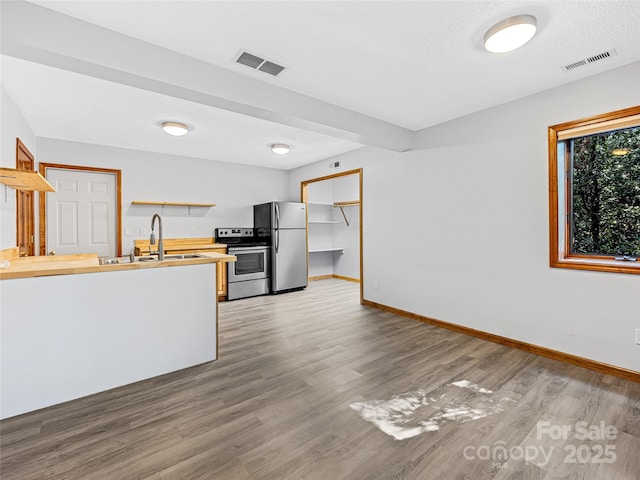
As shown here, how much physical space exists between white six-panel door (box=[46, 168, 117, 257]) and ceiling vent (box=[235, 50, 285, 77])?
3.56 metres

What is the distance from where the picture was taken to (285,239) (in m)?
5.58

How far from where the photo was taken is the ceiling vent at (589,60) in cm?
220

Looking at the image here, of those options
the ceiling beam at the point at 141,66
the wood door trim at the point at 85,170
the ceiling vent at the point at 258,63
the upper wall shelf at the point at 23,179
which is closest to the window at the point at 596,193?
the ceiling beam at the point at 141,66

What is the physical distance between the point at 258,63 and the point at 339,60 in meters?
0.60

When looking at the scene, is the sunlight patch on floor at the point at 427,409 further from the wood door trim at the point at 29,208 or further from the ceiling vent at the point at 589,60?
the wood door trim at the point at 29,208

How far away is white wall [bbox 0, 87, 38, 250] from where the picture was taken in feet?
8.62

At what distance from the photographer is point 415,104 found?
309 cm

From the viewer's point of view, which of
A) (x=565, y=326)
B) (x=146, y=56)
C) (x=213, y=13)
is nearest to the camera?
(x=213, y=13)

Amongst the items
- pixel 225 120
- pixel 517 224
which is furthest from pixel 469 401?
pixel 225 120

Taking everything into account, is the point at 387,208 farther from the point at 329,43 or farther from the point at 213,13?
the point at 213,13

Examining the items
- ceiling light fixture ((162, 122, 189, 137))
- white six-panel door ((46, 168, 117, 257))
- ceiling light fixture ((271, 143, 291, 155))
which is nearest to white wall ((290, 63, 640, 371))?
ceiling light fixture ((271, 143, 291, 155))

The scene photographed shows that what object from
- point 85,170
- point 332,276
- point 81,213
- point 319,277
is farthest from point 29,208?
point 332,276

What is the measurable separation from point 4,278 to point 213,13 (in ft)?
6.72

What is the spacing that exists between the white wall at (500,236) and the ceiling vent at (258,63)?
2.16 m
